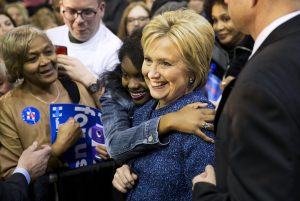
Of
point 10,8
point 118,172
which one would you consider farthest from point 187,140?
point 10,8

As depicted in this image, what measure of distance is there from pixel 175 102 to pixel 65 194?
97 cm

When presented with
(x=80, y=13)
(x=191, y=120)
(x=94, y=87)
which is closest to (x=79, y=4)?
(x=80, y=13)

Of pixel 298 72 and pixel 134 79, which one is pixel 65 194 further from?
pixel 298 72

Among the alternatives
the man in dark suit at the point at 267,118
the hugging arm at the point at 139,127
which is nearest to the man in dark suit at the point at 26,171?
the hugging arm at the point at 139,127

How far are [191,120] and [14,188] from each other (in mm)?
891

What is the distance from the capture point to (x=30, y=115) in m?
2.54

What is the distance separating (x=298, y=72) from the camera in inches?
47.5

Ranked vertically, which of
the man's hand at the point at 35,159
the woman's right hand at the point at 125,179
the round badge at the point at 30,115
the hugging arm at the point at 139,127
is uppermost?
the hugging arm at the point at 139,127

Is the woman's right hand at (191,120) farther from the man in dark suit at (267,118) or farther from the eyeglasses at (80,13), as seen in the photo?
the eyeglasses at (80,13)

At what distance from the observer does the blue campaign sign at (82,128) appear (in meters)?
2.54

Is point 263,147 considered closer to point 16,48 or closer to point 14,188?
point 14,188

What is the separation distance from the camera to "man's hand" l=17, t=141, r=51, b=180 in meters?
2.40

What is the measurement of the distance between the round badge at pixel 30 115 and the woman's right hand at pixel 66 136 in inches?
5.4

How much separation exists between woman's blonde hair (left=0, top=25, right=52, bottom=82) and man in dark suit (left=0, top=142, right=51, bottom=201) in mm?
436
